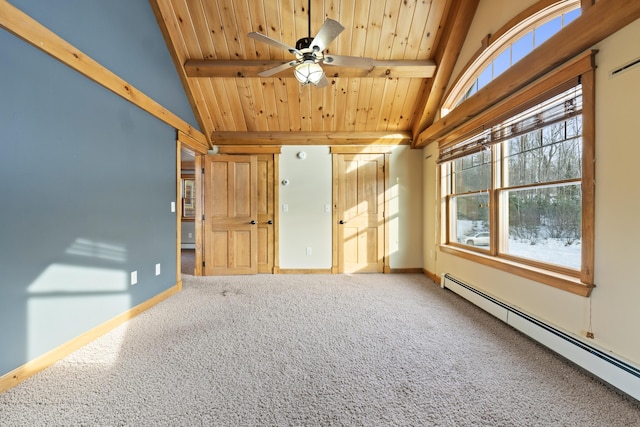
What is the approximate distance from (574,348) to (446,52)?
3.27 meters

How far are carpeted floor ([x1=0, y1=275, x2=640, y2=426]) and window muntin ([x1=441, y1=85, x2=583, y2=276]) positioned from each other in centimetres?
80

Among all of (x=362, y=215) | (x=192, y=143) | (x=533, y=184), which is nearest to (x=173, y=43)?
(x=192, y=143)

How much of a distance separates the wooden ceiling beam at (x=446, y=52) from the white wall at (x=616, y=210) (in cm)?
167

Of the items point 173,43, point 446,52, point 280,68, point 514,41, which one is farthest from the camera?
point 446,52

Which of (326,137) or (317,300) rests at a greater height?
(326,137)

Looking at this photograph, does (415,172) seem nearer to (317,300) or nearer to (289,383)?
(317,300)

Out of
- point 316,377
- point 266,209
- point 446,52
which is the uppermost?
point 446,52

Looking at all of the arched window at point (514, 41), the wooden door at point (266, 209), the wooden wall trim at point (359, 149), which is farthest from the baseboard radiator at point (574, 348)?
the wooden door at point (266, 209)

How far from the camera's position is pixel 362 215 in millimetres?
4449

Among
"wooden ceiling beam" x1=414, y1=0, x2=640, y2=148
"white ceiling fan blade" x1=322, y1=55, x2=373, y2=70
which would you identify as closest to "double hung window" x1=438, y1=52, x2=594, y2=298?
"wooden ceiling beam" x1=414, y1=0, x2=640, y2=148

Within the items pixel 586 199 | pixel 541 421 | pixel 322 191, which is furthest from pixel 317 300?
pixel 586 199

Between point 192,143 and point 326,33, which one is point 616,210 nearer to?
point 326,33

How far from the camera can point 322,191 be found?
14.5 ft

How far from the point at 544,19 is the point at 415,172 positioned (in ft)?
8.04
